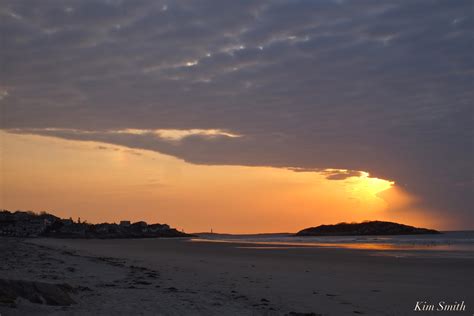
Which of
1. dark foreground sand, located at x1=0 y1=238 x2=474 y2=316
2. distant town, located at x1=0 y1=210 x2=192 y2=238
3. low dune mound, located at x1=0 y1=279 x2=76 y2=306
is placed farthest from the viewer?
distant town, located at x1=0 y1=210 x2=192 y2=238

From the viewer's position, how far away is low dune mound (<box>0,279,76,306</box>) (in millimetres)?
10528

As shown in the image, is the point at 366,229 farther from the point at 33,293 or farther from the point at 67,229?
the point at 33,293

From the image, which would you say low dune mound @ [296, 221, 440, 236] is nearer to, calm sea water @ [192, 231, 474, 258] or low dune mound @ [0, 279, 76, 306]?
calm sea water @ [192, 231, 474, 258]

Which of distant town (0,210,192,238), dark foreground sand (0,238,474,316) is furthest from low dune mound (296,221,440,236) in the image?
dark foreground sand (0,238,474,316)

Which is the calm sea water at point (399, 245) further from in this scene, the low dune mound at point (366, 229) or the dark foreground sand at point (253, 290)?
the low dune mound at point (366, 229)

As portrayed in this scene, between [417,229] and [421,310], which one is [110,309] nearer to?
[421,310]

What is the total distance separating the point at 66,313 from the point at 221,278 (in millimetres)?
10005

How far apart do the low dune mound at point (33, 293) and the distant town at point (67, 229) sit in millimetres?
96570

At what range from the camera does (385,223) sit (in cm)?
15288

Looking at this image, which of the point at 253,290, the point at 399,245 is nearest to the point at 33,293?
the point at 253,290

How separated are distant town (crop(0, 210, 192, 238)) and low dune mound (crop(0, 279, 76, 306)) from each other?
317ft

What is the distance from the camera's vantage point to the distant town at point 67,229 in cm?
10994

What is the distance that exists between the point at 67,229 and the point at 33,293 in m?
119

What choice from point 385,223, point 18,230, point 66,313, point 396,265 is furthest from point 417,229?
point 66,313
